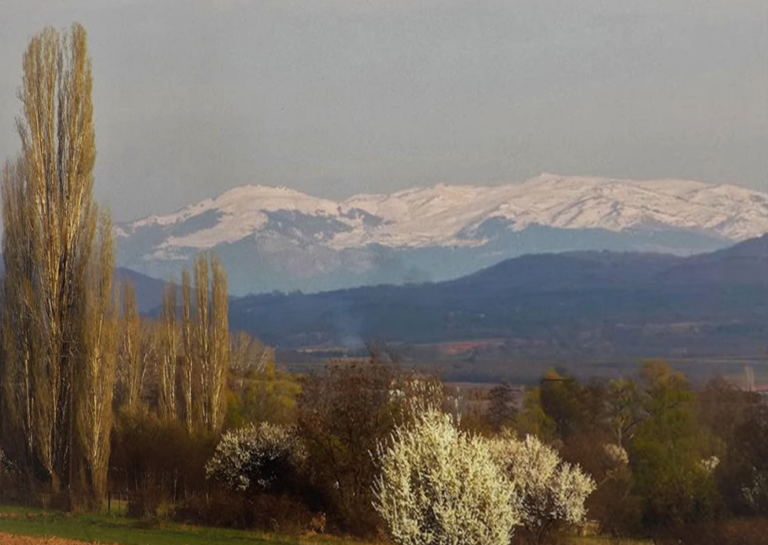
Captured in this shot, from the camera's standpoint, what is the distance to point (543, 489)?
29047 mm

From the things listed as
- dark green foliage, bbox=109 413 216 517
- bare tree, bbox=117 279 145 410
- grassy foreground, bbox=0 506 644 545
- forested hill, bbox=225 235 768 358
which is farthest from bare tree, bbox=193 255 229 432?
forested hill, bbox=225 235 768 358

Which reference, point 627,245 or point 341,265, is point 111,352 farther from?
point 341,265

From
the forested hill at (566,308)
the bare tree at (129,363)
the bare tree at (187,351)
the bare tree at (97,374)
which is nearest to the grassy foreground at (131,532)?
the bare tree at (97,374)

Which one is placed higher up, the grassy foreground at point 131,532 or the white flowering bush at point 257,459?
the white flowering bush at point 257,459

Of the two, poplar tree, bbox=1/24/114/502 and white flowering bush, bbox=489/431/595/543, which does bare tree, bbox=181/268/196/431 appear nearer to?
poplar tree, bbox=1/24/114/502

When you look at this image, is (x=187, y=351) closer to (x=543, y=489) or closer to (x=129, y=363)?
(x=129, y=363)

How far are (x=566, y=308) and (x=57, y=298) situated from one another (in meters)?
39.9

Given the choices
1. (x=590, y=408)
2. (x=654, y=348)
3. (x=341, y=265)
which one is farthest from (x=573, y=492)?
(x=341, y=265)

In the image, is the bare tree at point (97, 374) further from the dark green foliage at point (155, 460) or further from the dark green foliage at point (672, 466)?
the dark green foliage at point (672, 466)

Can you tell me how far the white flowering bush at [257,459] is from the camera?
3147 cm

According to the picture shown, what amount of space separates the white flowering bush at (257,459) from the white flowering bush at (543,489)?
5.11 metres

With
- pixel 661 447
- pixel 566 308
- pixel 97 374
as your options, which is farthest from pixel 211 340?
pixel 566 308

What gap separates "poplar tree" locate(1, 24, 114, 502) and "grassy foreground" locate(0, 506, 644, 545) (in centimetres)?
318

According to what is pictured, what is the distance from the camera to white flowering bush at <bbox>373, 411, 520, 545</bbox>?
1809 cm
